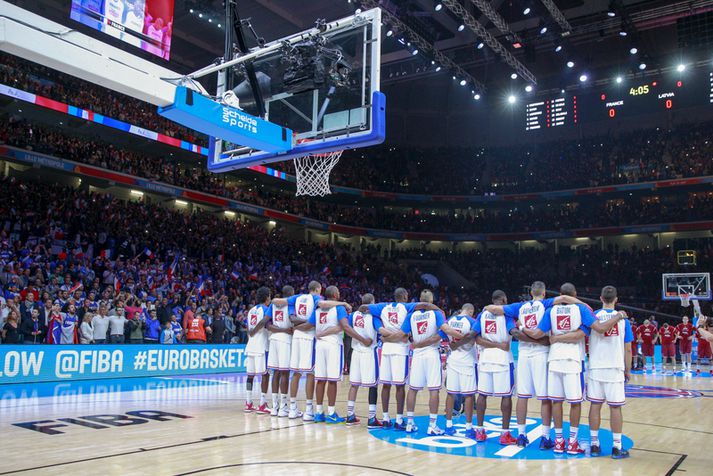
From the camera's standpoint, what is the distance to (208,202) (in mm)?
29484

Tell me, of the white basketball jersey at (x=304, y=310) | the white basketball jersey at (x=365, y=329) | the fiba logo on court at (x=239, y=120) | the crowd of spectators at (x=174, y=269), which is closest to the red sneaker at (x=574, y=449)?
the white basketball jersey at (x=365, y=329)

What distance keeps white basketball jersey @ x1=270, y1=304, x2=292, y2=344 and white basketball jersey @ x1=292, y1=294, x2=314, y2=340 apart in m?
0.25

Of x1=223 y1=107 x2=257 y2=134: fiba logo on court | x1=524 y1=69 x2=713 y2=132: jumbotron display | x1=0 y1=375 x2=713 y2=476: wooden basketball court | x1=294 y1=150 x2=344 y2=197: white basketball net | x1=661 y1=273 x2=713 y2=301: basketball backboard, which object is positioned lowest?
x1=0 y1=375 x2=713 y2=476: wooden basketball court

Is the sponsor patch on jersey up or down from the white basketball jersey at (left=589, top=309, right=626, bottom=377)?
up

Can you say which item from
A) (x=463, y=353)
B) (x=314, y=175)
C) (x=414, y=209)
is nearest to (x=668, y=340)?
(x=314, y=175)

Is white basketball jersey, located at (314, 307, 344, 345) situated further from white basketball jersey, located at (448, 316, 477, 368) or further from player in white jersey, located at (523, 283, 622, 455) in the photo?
player in white jersey, located at (523, 283, 622, 455)

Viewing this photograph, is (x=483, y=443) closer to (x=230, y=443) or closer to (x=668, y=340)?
(x=230, y=443)

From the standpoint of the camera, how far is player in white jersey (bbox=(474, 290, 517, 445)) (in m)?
7.27

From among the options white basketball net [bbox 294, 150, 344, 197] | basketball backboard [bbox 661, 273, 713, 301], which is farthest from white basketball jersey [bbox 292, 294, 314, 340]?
basketball backboard [bbox 661, 273, 713, 301]

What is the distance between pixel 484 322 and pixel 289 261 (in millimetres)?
21931

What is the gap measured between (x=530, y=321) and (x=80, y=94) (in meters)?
23.0

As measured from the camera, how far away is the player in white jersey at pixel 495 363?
7.27 meters

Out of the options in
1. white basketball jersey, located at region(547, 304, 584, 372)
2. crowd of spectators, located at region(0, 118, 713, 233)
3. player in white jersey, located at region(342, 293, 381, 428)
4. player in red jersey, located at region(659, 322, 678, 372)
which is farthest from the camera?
crowd of spectators, located at region(0, 118, 713, 233)

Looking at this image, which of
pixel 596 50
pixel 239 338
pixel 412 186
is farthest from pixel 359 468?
pixel 412 186
